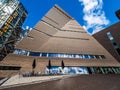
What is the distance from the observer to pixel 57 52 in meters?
22.2

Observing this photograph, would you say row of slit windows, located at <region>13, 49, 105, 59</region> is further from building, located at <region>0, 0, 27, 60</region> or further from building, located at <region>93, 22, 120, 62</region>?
building, located at <region>93, 22, 120, 62</region>

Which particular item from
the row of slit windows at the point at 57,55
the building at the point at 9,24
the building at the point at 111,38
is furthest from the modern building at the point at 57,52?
the building at the point at 111,38

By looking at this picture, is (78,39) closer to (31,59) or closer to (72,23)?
(72,23)

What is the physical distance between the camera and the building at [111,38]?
96.1 feet

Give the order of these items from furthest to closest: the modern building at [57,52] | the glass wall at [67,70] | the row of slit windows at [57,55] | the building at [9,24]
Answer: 1. the building at [9,24]
2. the row of slit windows at [57,55]
3. the glass wall at [67,70]
4. the modern building at [57,52]

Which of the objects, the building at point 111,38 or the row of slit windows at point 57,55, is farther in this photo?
the building at point 111,38

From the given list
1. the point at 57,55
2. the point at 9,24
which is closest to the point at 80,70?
the point at 57,55

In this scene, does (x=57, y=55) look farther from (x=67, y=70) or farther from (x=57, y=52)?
(x=67, y=70)

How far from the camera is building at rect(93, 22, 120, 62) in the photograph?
29281 millimetres

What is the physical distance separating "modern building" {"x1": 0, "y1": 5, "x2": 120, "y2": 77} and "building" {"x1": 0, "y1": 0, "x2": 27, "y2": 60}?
5.17m

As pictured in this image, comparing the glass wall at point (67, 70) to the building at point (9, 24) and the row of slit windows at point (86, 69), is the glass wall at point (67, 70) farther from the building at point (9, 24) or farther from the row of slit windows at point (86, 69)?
the building at point (9, 24)

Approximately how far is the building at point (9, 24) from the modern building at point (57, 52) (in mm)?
5169

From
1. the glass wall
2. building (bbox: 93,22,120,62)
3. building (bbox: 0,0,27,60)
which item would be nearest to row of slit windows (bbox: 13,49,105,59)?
the glass wall

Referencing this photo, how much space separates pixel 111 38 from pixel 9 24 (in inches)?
1008
